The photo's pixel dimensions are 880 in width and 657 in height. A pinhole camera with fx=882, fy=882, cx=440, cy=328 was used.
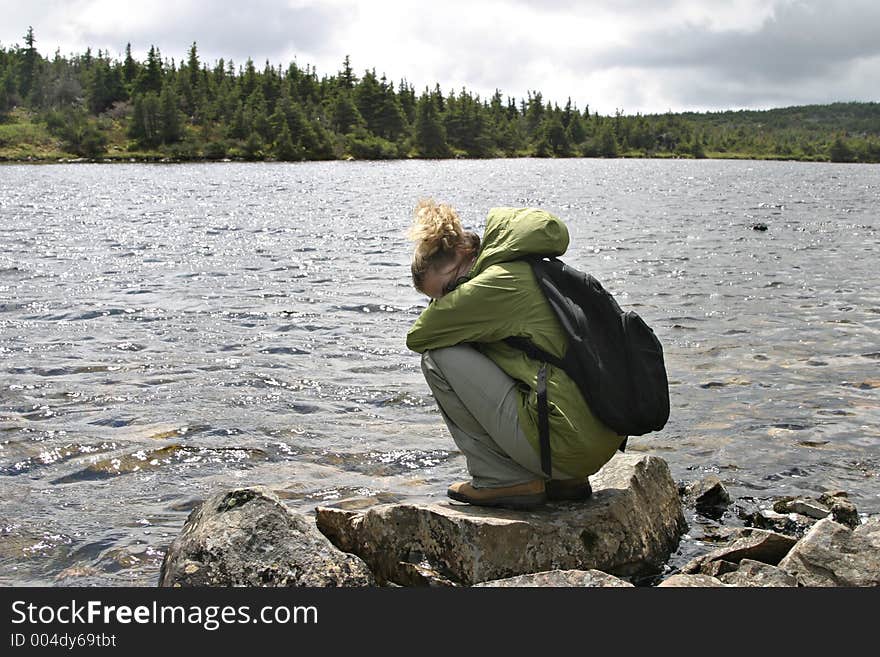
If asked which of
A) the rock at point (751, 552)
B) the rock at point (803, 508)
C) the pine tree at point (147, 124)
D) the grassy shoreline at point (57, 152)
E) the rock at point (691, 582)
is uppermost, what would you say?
the pine tree at point (147, 124)

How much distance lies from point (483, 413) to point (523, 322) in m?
0.67

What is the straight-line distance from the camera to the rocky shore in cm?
528

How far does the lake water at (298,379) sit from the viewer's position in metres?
7.98

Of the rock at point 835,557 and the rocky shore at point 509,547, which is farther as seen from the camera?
the rock at point 835,557

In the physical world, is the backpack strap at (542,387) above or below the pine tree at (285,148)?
below

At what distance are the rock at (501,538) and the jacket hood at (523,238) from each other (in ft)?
5.55

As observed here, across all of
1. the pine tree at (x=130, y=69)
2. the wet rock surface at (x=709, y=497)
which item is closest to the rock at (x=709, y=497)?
the wet rock surface at (x=709, y=497)

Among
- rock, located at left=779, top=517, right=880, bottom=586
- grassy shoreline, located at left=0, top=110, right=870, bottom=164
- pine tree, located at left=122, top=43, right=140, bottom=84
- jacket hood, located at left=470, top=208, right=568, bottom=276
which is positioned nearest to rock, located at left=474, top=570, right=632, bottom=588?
rock, located at left=779, top=517, right=880, bottom=586

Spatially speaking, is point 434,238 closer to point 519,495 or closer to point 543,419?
point 543,419

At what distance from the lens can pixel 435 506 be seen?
619cm

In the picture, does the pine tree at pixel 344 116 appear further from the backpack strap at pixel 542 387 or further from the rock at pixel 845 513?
the backpack strap at pixel 542 387

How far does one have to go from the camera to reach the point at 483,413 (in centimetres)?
586

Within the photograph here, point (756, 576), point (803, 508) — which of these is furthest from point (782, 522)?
point (756, 576)

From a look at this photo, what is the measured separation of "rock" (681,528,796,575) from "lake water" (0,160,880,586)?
177cm
